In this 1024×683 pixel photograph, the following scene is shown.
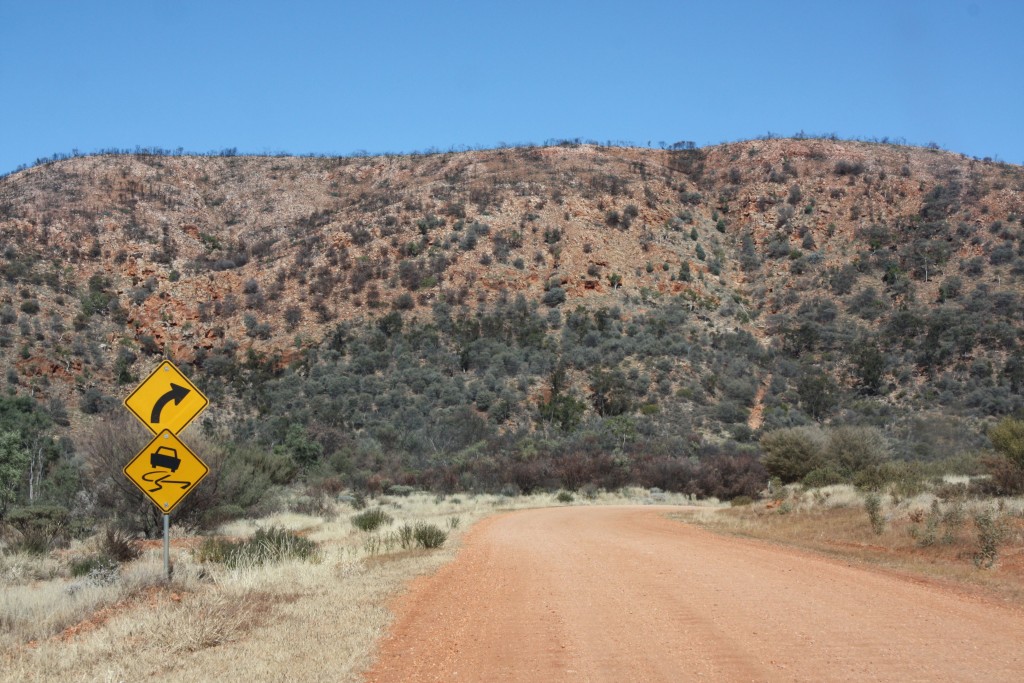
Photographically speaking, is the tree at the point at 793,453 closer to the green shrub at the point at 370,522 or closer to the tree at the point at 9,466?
the green shrub at the point at 370,522

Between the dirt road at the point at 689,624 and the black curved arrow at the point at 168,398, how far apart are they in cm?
370

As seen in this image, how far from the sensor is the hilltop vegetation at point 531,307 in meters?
45.4

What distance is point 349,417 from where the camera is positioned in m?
49.5

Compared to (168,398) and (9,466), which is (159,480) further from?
(9,466)

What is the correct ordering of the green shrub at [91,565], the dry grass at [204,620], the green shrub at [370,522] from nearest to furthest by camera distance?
the dry grass at [204,620] → the green shrub at [91,565] → the green shrub at [370,522]

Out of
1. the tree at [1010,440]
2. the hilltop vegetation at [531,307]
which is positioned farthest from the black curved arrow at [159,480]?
the hilltop vegetation at [531,307]

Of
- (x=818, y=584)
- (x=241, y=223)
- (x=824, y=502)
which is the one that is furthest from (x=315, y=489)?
(x=241, y=223)

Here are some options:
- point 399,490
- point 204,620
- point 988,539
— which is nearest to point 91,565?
point 204,620

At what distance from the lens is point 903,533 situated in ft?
54.7

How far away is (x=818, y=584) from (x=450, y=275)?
5162 centimetres

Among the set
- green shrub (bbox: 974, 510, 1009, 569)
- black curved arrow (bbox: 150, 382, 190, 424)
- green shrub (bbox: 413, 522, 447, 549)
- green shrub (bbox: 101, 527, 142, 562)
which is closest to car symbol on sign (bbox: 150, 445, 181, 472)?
black curved arrow (bbox: 150, 382, 190, 424)

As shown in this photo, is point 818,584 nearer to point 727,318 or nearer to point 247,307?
point 727,318

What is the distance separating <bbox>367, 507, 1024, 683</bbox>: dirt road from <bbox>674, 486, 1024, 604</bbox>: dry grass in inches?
45.9

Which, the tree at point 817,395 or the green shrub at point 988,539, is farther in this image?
the tree at point 817,395
